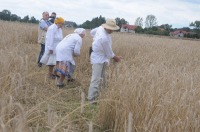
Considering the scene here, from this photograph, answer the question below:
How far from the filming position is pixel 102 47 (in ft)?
17.9

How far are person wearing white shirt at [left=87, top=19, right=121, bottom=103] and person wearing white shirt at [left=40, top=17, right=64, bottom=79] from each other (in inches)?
66.0

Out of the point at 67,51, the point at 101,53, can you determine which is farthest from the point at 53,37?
the point at 101,53

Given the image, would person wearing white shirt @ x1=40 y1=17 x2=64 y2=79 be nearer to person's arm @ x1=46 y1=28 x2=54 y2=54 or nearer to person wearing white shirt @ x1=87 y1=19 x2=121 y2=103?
person's arm @ x1=46 y1=28 x2=54 y2=54

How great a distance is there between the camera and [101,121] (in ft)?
13.3

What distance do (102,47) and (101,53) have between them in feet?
0.45

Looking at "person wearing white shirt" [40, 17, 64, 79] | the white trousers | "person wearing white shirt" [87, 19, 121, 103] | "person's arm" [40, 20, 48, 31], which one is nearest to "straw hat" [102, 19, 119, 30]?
"person wearing white shirt" [87, 19, 121, 103]

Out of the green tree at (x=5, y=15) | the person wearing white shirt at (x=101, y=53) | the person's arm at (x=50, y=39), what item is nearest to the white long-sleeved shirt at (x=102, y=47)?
the person wearing white shirt at (x=101, y=53)

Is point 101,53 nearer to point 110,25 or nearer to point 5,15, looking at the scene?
point 110,25

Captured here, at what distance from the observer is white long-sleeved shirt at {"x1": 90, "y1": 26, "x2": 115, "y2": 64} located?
540 centimetres

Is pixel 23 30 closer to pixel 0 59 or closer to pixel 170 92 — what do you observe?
pixel 0 59

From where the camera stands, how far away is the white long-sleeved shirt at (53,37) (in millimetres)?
7000

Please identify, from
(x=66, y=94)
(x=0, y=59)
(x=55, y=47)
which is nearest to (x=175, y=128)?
(x=0, y=59)

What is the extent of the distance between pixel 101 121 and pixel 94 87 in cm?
154

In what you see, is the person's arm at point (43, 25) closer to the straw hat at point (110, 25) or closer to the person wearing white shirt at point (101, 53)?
the person wearing white shirt at point (101, 53)
